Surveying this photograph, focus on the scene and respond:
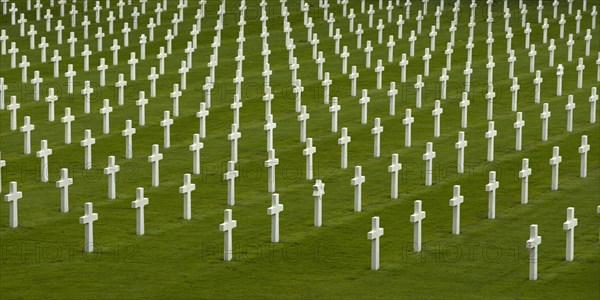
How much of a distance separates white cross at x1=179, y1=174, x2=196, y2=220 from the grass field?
16 cm

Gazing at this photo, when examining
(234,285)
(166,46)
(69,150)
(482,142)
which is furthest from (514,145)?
(166,46)

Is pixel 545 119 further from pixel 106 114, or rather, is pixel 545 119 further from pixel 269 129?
pixel 106 114

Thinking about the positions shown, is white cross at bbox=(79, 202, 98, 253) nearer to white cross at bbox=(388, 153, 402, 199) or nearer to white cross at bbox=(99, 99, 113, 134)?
white cross at bbox=(388, 153, 402, 199)

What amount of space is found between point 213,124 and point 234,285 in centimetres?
1078

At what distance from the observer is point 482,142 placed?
98.6ft

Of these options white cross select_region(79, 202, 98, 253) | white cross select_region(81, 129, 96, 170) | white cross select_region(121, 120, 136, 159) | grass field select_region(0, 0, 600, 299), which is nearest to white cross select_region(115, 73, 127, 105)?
grass field select_region(0, 0, 600, 299)

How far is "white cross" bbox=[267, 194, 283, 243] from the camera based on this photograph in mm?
22812

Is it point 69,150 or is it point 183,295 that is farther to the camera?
point 69,150

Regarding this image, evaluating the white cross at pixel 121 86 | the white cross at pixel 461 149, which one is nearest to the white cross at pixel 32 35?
the white cross at pixel 121 86

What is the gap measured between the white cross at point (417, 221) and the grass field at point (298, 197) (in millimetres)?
Result: 201

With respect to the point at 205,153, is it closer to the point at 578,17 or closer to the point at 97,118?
the point at 97,118

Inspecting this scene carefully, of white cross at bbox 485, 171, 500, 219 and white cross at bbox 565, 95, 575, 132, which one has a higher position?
white cross at bbox 565, 95, 575, 132

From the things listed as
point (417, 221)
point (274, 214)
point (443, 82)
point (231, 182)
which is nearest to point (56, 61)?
point (443, 82)

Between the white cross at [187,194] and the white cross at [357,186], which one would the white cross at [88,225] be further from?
the white cross at [357,186]
